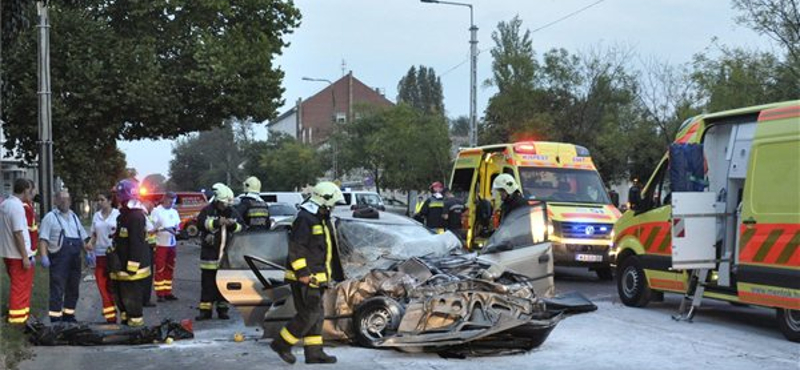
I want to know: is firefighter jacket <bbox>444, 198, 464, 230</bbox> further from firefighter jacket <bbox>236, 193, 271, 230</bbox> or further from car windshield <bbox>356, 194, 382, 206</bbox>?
car windshield <bbox>356, 194, 382, 206</bbox>

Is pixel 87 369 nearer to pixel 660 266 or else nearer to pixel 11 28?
pixel 11 28

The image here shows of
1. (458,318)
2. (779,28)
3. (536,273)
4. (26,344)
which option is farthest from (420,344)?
(779,28)

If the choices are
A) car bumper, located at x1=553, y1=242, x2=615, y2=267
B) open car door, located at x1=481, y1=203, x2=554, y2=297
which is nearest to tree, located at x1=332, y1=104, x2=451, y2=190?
car bumper, located at x1=553, y1=242, x2=615, y2=267

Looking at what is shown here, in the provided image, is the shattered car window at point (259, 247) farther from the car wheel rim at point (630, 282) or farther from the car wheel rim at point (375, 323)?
the car wheel rim at point (630, 282)

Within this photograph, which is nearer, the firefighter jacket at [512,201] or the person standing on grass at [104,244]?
the person standing on grass at [104,244]

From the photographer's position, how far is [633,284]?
10.7 m

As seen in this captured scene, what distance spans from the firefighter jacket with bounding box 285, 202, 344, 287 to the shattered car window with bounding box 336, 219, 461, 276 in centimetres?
103

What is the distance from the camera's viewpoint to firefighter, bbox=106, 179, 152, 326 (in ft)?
28.3

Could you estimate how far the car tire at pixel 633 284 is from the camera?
10.5 meters

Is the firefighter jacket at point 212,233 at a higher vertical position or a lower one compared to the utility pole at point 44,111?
lower

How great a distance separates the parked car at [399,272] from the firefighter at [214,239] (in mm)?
1590

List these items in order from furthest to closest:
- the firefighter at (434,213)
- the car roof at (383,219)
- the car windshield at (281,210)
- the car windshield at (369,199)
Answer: the car windshield at (369,199), the car windshield at (281,210), the firefighter at (434,213), the car roof at (383,219)

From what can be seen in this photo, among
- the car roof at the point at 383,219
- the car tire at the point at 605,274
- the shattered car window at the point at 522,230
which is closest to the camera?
the shattered car window at the point at 522,230

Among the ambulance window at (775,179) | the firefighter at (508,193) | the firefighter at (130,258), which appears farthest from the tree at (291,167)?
the ambulance window at (775,179)
